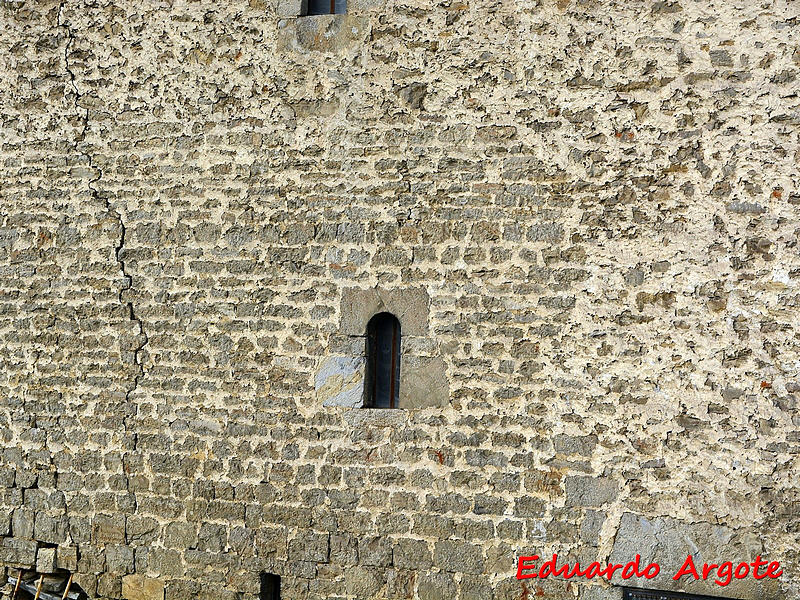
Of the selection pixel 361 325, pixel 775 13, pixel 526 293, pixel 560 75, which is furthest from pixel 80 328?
pixel 775 13

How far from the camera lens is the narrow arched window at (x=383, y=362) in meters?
4.55

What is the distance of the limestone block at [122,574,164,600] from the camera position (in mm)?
4727

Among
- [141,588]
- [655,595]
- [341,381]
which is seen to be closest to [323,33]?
[341,381]

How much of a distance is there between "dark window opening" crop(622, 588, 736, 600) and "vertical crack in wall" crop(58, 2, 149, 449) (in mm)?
2918

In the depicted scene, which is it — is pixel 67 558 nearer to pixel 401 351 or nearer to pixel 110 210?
pixel 110 210

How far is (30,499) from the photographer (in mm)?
4973

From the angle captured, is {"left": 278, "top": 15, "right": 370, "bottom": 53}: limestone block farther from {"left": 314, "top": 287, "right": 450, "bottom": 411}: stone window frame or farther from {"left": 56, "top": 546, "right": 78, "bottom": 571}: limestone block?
{"left": 56, "top": 546, "right": 78, "bottom": 571}: limestone block

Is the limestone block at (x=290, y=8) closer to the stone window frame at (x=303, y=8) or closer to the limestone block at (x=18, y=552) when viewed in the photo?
the stone window frame at (x=303, y=8)

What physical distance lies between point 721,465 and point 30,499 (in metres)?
4.02

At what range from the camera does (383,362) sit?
15.1 ft

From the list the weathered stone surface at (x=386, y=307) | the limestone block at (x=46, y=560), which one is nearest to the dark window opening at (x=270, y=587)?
the limestone block at (x=46, y=560)
